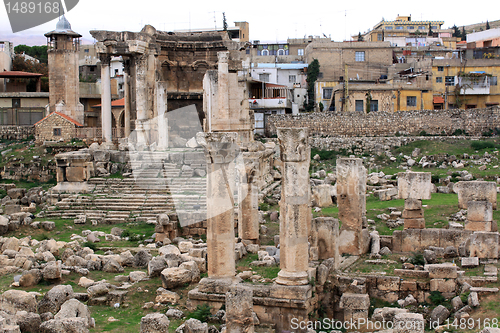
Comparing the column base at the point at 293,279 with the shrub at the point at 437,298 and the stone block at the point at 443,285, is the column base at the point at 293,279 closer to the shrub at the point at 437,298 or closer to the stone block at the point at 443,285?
the shrub at the point at 437,298

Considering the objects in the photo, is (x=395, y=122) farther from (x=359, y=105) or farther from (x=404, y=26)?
(x=404, y=26)

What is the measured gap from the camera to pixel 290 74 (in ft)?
180

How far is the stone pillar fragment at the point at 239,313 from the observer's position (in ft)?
35.4

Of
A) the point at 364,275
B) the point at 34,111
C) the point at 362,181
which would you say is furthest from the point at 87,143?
the point at 364,275

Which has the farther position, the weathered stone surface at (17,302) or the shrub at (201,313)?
the shrub at (201,313)

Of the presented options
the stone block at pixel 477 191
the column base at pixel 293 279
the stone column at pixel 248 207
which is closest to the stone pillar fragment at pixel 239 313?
the column base at pixel 293 279

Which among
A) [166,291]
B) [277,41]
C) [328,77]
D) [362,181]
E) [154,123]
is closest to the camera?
[166,291]

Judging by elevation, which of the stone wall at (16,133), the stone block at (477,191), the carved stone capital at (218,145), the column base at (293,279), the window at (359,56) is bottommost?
the column base at (293,279)

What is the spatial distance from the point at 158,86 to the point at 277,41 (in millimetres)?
35522

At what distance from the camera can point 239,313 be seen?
10805mm

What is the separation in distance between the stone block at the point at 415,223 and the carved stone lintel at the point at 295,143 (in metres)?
6.58

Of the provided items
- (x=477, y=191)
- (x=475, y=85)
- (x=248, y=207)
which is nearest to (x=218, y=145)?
(x=248, y=207)

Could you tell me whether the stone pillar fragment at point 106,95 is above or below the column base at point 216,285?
above

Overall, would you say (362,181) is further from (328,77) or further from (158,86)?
(328,77)
